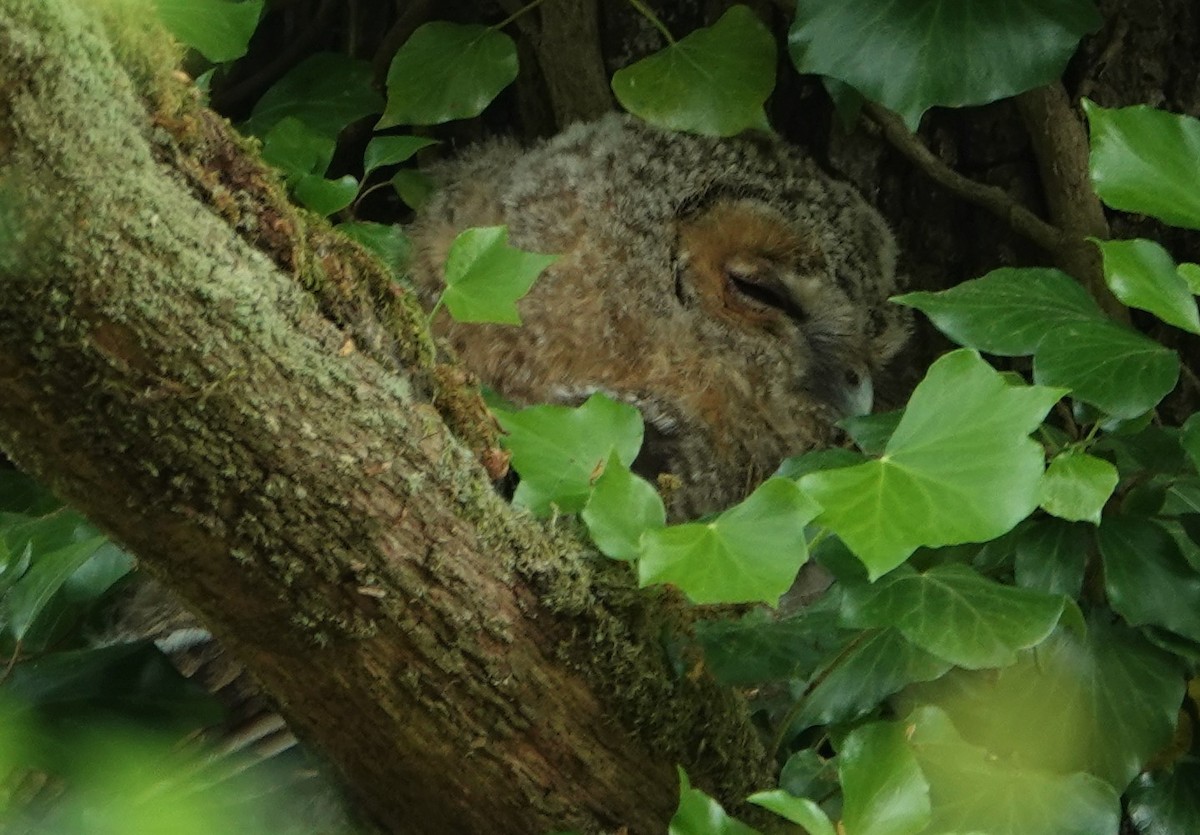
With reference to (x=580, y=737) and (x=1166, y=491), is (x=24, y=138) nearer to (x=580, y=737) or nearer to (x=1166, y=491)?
(x=580, y=737)

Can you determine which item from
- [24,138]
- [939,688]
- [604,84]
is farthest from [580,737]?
[604,84]

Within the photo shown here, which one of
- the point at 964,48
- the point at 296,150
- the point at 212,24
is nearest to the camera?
the point at 212,24

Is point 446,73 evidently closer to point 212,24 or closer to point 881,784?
point 212,24

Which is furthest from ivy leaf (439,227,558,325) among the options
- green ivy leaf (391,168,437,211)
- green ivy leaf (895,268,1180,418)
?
green ivy leaf (391,168,437,211)

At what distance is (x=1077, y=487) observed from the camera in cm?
115

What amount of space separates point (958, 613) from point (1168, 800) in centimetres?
38

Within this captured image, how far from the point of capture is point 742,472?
1.91 metres

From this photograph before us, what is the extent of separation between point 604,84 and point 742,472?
62 centimetres

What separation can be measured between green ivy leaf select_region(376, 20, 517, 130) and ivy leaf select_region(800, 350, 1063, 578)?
1.00 m

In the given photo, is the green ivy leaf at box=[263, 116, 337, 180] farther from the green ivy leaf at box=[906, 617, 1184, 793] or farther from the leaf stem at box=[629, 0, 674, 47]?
the green ivy leaf at box=[906, 617, 1184, 793]

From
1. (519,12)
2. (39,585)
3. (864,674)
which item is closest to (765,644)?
(864,674)

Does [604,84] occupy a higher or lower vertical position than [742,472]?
higher

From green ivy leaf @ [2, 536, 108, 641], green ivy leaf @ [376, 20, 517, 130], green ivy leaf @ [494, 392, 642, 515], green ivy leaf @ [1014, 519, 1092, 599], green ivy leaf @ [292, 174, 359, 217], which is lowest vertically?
green ivy leaf @ [1014, 519, 1092, 599]

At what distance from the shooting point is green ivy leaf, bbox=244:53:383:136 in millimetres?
1936
